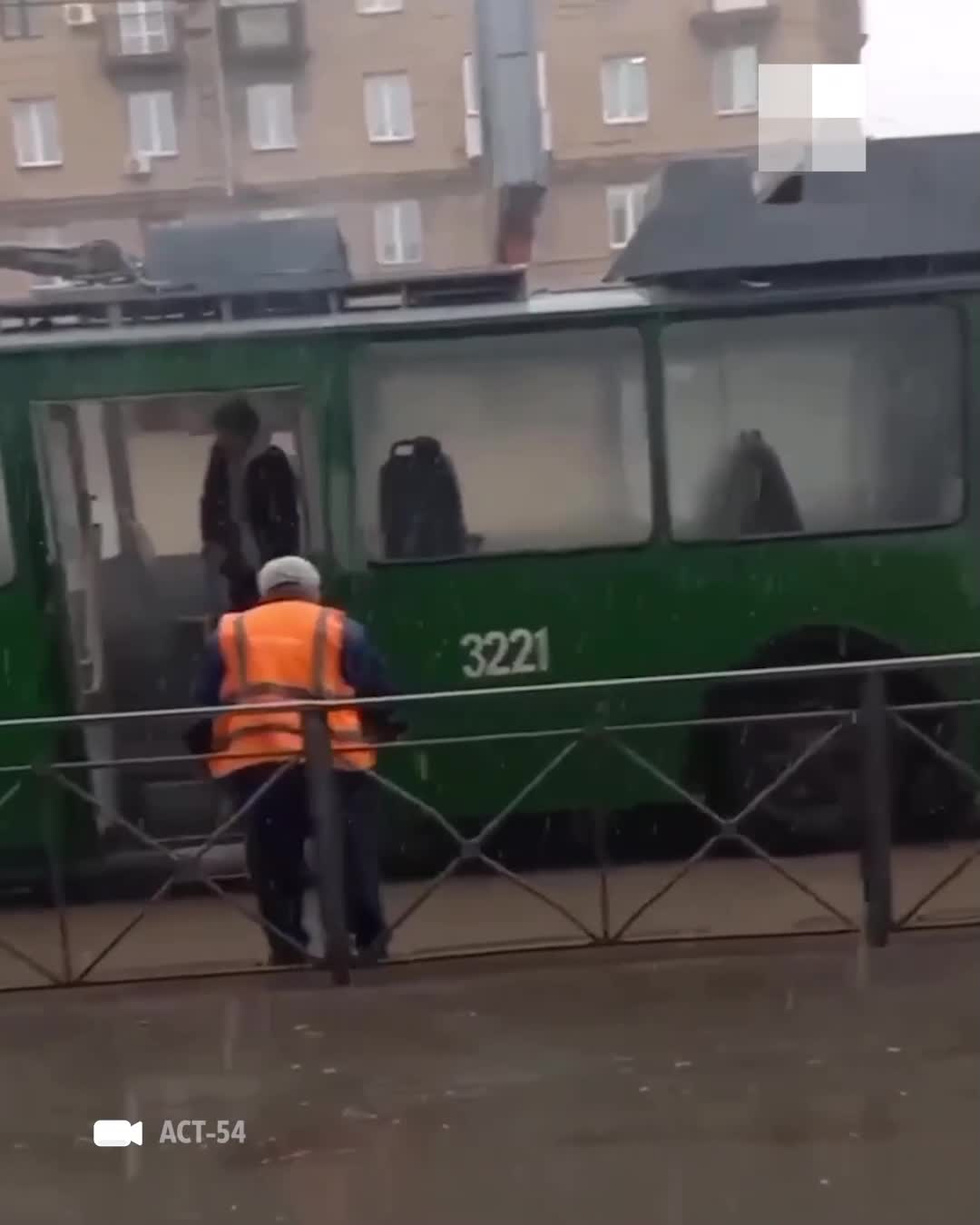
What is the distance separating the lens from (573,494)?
23.4 feet

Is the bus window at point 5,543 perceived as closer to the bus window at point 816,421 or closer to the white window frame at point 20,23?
the bus window at point 816,421

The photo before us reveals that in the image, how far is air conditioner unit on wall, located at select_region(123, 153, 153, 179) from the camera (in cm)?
2922

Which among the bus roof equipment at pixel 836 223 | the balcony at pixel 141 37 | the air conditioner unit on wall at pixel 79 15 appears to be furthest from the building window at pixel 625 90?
the bus roof equipment at pixel 836 223

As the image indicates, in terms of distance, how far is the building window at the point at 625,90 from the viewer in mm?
27641

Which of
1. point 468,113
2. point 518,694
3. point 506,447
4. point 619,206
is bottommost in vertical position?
point 518,694

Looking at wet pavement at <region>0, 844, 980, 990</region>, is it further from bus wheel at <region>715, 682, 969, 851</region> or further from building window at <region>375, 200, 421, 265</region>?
building window at <region>375, 200, 421, 265</region>

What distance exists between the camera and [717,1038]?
16.7 feet

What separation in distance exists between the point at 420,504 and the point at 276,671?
5.01 feet

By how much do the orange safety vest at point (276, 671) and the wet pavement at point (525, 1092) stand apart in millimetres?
816

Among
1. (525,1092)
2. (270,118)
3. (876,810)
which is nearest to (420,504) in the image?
(876,810)

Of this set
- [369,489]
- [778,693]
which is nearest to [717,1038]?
[778,693]

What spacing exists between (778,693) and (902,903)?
1.49 metres

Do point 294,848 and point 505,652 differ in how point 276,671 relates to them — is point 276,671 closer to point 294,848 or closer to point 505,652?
point 294,848

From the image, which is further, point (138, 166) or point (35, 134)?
point (35, 134)
